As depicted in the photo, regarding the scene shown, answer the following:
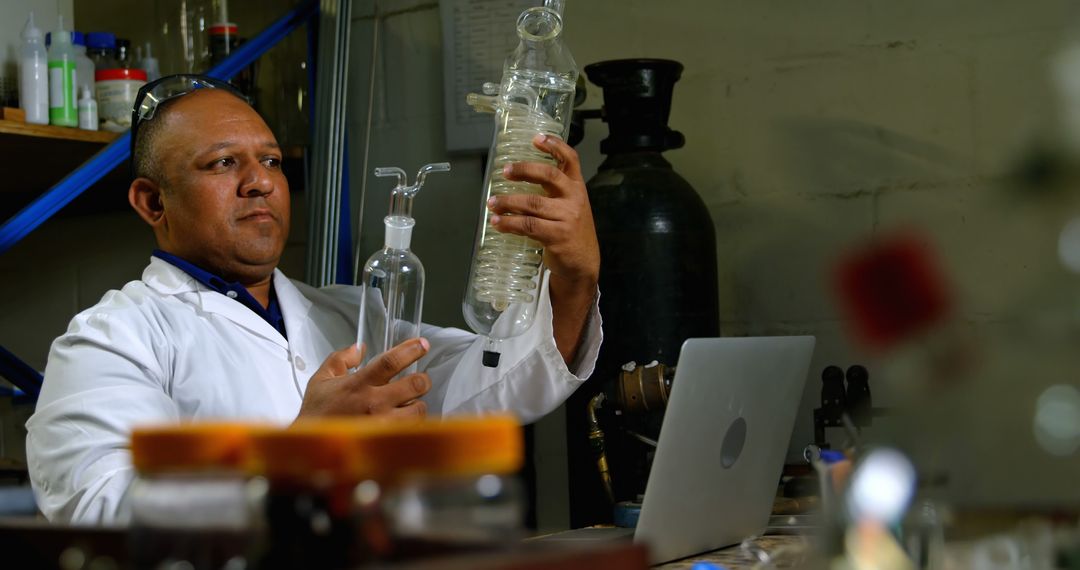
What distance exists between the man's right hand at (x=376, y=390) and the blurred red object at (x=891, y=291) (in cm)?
81

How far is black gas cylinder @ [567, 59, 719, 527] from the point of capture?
2.08m

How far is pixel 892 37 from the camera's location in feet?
7.21

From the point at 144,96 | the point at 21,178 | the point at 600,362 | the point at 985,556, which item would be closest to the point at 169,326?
the point at 144,96

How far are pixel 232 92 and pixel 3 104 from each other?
1.85ft

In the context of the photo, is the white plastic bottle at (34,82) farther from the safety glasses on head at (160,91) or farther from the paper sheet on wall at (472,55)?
the paper sheet on wall at (472,55)

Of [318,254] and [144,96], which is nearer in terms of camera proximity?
[144,96]

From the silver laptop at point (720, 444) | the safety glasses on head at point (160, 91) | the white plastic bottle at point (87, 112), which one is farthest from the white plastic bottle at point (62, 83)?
the silver laptop at point (720, 444)

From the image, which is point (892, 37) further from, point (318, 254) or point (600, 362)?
point (318, 254)

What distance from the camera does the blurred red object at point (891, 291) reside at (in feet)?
2.12

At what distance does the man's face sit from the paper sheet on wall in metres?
0.72

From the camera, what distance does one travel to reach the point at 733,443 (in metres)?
1.44

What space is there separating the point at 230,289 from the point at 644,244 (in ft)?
2.32

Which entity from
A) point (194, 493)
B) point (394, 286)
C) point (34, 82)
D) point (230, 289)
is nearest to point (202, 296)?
point (230, 289)

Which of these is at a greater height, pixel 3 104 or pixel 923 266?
pixel 3 104
